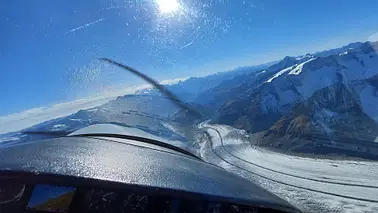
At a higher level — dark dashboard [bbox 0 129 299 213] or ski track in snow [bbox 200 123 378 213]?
dark dashboard [bbox 0 129 299 213]

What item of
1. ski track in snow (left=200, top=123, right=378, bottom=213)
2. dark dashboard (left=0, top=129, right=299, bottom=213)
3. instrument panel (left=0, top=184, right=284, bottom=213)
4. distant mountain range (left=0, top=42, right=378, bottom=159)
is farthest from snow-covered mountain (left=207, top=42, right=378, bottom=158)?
instrument panel (left=0, top=184, right=284, bottom=213)

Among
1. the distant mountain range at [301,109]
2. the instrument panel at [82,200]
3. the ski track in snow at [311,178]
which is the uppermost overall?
the distant mountain range at [301,109]

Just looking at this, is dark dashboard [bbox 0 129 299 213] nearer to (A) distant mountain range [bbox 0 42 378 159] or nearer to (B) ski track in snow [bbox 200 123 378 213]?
(B) ski track in snow [bbox 200 123 378 213]

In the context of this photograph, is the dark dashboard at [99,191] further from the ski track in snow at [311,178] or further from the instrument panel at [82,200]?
the ski track in snow at [311,178]

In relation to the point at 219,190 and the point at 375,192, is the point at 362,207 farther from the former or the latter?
the point at 219,190

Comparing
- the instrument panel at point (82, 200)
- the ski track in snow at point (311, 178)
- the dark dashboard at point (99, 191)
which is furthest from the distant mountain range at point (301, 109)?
the instrument panel at point (82, 200)

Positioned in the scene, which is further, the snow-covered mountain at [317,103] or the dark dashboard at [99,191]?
the snow-covered mountain at [317,103]

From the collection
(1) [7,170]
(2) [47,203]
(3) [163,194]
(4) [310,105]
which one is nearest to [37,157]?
(1) [7,170]

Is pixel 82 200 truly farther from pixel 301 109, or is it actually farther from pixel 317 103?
pixel 317 103
